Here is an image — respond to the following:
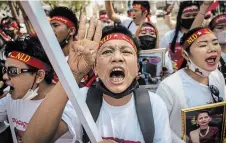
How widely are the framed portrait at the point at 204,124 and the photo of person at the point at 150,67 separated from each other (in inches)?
51.8

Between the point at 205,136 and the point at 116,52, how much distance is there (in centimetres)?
80

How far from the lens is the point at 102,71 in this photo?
188 centimetres

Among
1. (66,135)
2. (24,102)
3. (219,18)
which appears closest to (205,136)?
(66,135)

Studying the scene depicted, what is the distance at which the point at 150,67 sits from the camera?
3395 millimetres

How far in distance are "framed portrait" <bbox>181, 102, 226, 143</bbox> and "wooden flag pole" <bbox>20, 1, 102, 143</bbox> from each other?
788 millimetres

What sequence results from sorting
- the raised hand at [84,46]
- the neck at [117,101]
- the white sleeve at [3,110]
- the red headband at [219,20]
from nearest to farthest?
the raised hand at [84,46] < the neck at [117,101] < the white sleeve at [3,110] < the red headband at [219,20]

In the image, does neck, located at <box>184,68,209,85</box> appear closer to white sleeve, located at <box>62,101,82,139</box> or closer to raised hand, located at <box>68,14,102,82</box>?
white sleeve, located at <box>62,101,82,139</box>

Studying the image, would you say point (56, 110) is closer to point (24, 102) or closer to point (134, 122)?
point (134, 122)

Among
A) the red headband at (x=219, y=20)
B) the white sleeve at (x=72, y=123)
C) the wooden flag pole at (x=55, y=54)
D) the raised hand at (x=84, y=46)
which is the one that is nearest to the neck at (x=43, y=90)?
the white sleeve at (x=72, y=123)

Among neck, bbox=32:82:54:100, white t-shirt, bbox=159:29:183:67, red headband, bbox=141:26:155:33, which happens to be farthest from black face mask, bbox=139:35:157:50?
neck, bbox=32:82:54:100

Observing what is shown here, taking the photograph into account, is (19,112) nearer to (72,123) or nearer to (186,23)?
(72,123)

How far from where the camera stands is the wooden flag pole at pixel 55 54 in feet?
3.49

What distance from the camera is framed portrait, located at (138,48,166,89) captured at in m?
3.34

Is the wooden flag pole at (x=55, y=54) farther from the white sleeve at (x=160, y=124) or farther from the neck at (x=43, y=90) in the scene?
the neck at (x=43, y=90)
